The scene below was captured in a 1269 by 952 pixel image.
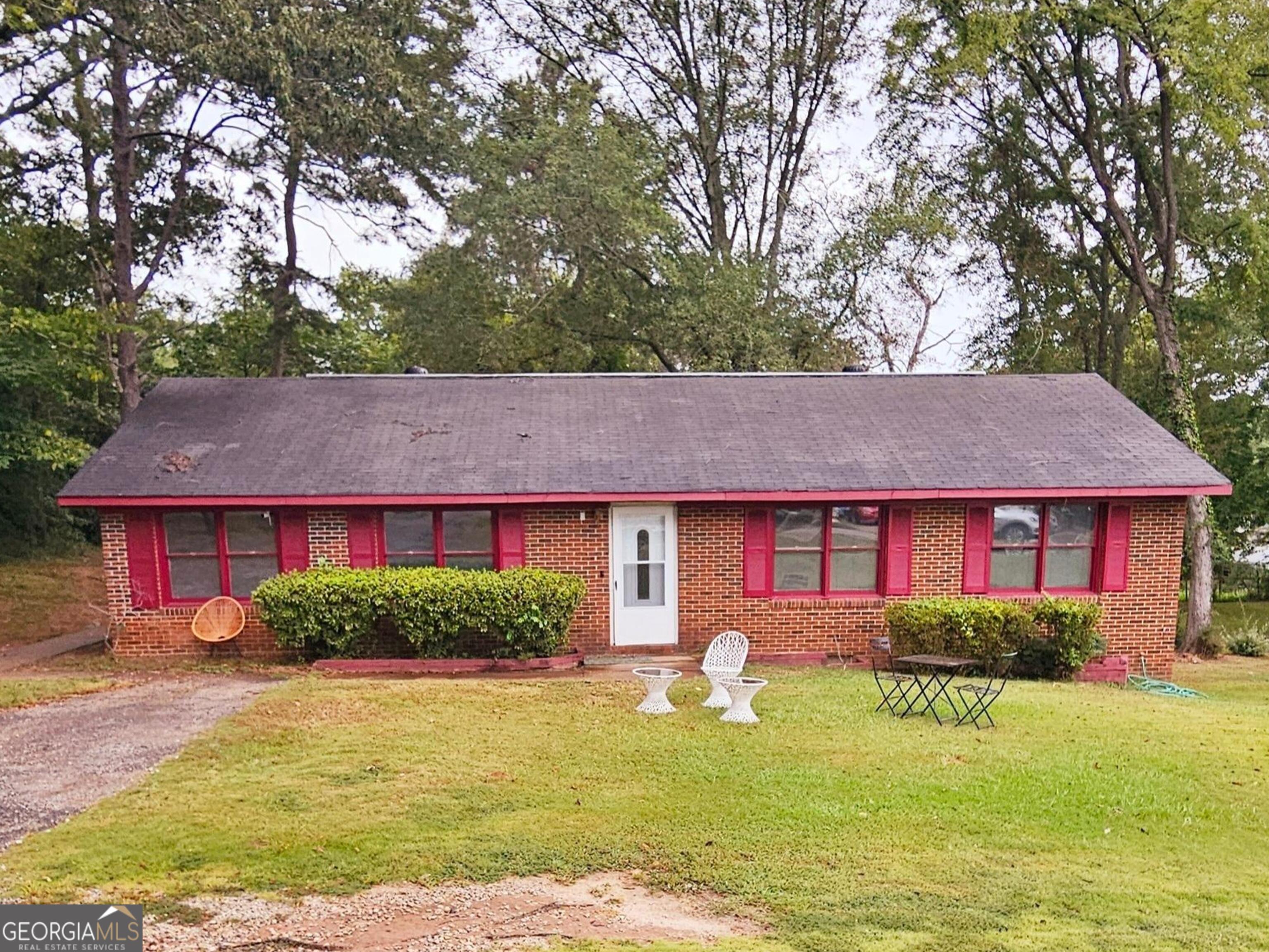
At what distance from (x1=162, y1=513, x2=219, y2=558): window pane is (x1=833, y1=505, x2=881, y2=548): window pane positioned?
8.91 meters

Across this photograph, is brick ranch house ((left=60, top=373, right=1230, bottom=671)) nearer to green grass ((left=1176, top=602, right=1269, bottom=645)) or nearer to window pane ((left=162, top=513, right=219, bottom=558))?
window pane ((left=162, top=513, right=219, bottom=558))

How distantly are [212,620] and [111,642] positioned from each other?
1.74 metres

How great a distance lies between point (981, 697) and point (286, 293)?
1886 cm

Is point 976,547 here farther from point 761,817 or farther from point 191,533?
point 191,533

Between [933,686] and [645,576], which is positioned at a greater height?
[645,576]

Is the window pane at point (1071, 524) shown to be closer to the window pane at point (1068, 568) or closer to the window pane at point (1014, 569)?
the window pane at point (1068, 568)

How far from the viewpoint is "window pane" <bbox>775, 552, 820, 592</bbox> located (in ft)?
38.3

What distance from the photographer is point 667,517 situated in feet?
37.5

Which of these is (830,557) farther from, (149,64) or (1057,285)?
(1057,285)

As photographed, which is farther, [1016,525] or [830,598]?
[1016,525]

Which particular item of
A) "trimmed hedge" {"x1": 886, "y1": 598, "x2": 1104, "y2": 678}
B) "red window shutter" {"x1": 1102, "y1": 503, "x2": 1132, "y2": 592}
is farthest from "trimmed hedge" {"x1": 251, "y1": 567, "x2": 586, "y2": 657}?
"red window shutter" {"x1": 1102, "y1": 503, "x2": 1132, "y2": 592}

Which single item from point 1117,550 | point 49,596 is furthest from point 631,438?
point 49,596

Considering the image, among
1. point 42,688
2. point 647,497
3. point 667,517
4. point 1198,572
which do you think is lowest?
point 1198,572

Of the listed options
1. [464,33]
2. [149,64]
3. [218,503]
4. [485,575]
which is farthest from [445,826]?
[464,33]
